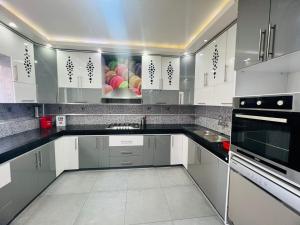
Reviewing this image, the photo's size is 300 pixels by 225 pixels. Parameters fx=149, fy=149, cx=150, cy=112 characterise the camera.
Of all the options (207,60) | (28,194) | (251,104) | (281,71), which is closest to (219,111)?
(207,60)

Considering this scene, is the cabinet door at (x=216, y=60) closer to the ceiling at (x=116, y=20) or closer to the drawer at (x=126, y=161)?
the ceiling at (x=116, y=20)

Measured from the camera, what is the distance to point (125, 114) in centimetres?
351

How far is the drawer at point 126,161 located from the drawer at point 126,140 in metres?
0.28

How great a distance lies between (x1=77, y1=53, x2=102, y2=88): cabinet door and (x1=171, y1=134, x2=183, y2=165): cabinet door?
189cm

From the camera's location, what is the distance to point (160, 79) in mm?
3168

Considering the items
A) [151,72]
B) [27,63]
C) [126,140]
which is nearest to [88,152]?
[126,140]

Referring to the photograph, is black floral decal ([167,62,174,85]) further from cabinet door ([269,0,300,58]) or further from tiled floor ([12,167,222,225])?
cabinet door ([269,0,300,58])

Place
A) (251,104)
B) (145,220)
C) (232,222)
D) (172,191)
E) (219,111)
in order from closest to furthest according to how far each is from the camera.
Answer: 1. (251,104)
2. (232,222)
3. (145,220)
4. (172,191)
5. (219,111)

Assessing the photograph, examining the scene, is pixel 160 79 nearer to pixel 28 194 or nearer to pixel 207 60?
pixel 207 60

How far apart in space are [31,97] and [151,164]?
2503 millimetres

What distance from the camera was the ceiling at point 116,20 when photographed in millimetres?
1706

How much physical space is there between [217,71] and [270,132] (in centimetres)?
129

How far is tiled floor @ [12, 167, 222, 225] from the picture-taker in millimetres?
1808

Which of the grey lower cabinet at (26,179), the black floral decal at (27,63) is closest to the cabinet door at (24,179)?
the grey lower cabinet at (26,179)
